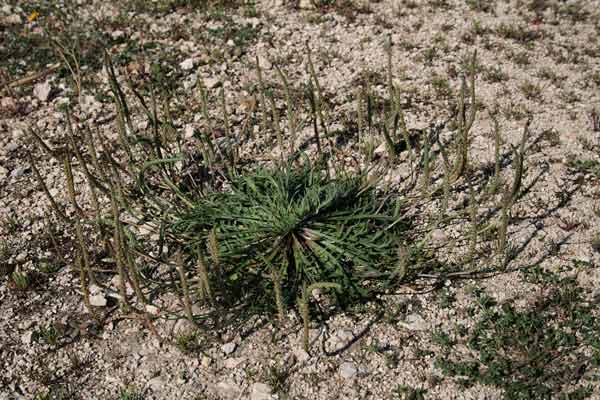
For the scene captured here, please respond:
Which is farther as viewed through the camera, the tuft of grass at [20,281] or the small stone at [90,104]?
the small stone at [90,104]

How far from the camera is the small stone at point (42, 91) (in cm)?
532

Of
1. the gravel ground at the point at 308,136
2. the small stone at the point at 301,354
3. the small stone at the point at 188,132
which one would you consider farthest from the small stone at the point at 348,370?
the small stone at the point at 188,132

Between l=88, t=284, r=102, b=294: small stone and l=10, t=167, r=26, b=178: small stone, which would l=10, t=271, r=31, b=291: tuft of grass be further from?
l=10, t=167, r=26, b=178: small stone

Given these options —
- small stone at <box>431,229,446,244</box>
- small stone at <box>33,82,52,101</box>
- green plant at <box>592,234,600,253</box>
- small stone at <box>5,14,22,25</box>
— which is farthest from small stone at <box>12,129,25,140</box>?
green plant at <box>592,234,600,253</box>

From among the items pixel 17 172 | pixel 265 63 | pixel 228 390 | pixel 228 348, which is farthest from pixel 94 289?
pixel 265 63

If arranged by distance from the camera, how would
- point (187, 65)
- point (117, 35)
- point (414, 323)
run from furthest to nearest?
point (117, 35)
point (187, 65)
point (414, 323)

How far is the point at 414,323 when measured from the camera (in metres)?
3.38

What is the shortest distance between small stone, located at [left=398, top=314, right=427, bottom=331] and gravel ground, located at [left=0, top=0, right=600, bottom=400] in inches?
0.6

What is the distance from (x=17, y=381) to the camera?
326 cm

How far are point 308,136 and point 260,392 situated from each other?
A: 2.11 m

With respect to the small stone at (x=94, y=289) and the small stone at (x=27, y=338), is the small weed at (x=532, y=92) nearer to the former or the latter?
the small stone at (x=94, y=289)

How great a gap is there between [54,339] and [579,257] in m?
2.78

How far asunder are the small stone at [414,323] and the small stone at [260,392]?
747 millimetres

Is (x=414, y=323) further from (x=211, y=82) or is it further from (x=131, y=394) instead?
A: (x=211, y=82)
